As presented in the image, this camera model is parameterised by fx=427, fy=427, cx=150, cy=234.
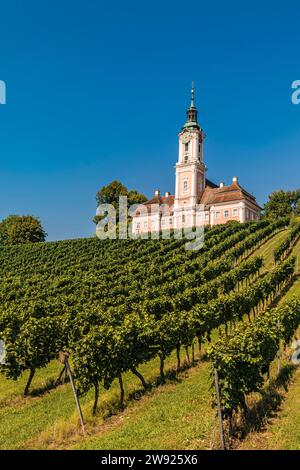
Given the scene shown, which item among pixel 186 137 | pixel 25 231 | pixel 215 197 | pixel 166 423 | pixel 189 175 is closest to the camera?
pixel 166 423

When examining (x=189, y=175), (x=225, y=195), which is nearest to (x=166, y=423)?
(x=225, y=195)

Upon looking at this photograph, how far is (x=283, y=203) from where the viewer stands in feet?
316

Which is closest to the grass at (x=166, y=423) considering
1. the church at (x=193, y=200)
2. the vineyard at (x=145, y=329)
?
the vineyard at (x=145, y=329)

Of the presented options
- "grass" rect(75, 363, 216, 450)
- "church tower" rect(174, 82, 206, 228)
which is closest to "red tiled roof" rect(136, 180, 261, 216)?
"church tower" rect(174, 82, 206, 228)

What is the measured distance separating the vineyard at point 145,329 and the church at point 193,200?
25.8 m

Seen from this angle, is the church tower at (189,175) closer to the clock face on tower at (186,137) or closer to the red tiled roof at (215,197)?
the clock face on tower at (186,137)

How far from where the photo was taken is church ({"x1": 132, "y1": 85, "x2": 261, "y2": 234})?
81625mm

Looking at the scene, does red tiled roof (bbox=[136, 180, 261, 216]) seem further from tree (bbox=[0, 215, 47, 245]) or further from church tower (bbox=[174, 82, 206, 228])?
tree (bbox=[0, 215, 47, 245])

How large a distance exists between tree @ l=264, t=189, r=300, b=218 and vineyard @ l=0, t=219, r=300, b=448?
4236cm

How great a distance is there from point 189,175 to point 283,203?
Result: 24.2 m

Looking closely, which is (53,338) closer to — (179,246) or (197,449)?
(197,449)

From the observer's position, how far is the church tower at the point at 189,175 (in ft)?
278

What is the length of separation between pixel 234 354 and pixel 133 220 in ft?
255

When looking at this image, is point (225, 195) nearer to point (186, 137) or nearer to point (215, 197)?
point (215, 197)
